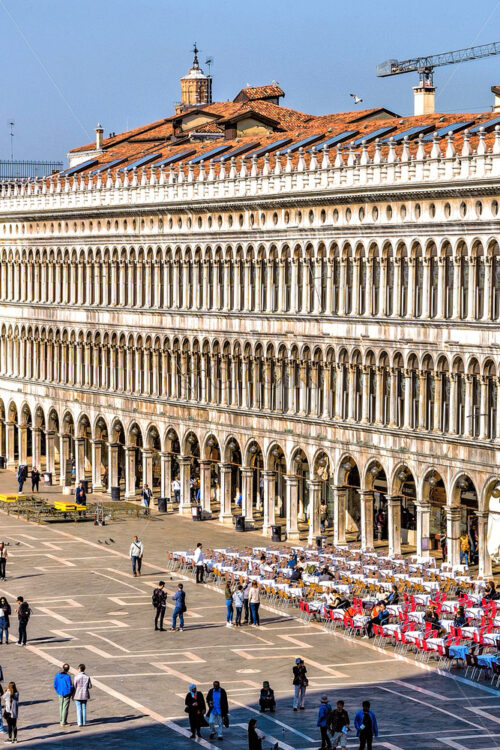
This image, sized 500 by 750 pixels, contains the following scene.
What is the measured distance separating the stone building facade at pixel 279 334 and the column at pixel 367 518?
63mm

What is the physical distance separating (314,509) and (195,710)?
134 feet

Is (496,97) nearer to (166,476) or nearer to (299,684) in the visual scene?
(166,476)

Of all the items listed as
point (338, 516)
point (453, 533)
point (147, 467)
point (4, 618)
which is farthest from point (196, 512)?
point (4, 618)

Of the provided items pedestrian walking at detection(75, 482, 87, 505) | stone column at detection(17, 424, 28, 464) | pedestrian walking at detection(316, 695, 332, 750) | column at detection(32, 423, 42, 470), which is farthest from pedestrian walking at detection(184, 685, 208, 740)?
stone column at detection(17, 424, 28, 464)

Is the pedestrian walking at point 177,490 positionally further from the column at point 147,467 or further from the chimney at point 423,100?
the chimney at point 423,100

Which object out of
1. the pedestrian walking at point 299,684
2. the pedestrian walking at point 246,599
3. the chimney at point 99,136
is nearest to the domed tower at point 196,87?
the chimney at point 99,136

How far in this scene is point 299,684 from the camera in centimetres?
6606

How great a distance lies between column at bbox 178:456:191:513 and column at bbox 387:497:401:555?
70.1 feet

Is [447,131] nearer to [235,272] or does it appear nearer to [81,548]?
[235,272]

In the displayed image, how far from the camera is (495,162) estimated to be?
289 feet

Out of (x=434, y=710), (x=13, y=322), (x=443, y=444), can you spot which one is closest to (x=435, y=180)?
(x=443, y=444)

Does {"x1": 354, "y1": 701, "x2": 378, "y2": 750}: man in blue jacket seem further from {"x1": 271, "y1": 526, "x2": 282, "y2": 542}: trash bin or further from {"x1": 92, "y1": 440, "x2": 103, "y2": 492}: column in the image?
{"x1": 92, "y1": 440, "x2": 103, "y2": 492}: column

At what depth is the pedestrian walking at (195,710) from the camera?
6269cm

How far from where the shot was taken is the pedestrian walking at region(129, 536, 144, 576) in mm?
92375
